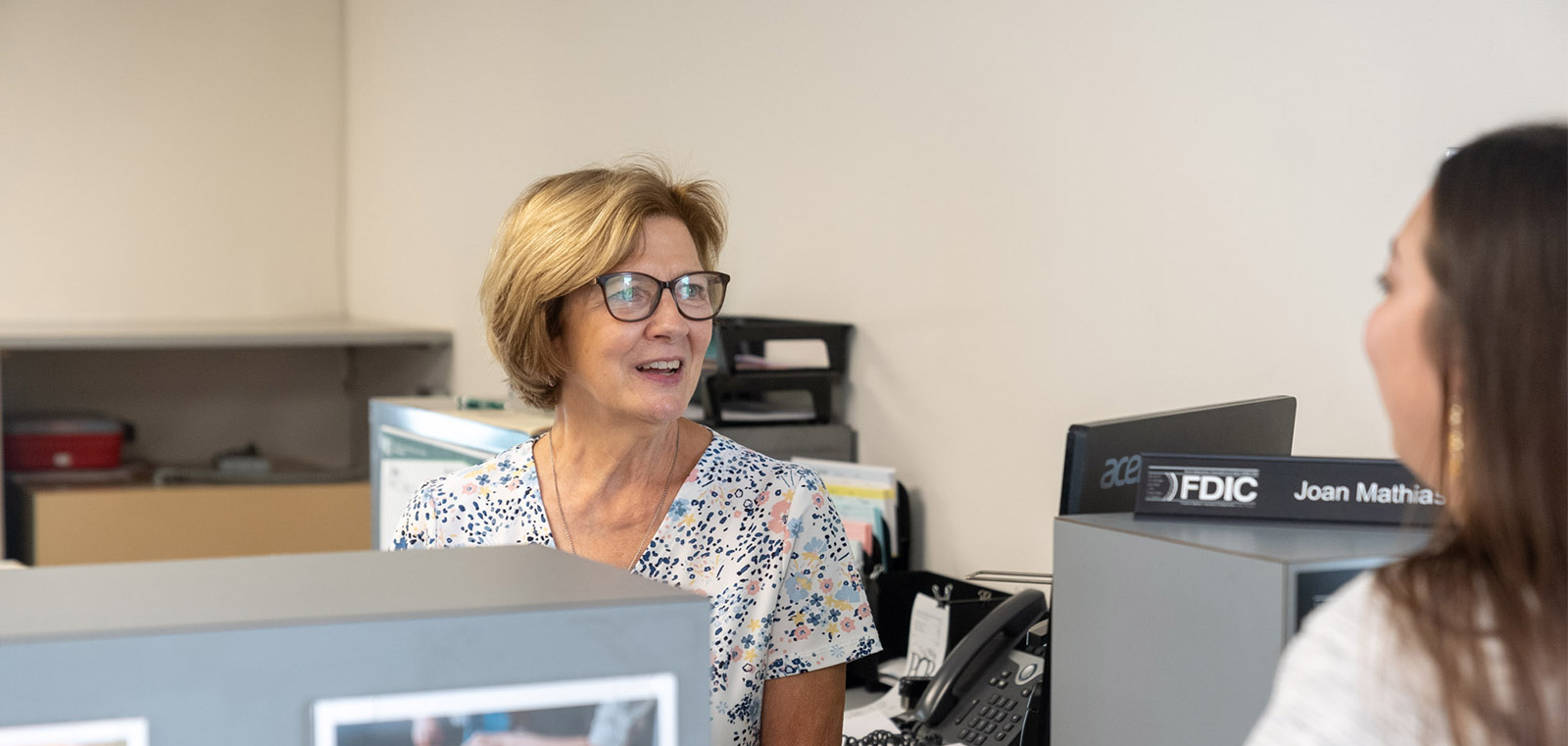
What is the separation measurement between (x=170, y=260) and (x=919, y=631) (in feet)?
12.4

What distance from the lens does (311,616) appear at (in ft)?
2.00

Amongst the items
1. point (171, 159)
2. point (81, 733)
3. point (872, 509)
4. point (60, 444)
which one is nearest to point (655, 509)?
point (872, 509)

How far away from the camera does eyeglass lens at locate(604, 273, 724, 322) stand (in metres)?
1.49

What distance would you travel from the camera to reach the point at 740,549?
1.45 meters

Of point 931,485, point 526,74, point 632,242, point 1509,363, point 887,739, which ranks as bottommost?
Result: point 887,739

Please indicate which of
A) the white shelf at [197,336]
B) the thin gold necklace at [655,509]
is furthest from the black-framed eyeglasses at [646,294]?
the white shelf at [197,336]

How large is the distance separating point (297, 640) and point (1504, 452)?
0.57 m

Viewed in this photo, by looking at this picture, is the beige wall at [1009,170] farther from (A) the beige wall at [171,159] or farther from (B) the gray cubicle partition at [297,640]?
(B) the gray cubicle partition at [297,640]

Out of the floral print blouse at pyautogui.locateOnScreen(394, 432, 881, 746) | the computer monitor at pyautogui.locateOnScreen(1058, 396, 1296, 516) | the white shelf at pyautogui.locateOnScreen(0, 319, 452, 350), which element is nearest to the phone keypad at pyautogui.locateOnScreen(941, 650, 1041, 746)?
the floral print blouse at pyautogui.locateOnScreen(394, 432, 881, 746)

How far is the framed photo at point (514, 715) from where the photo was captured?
0.61m

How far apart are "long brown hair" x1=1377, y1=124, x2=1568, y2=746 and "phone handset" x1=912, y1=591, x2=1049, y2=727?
1090mm

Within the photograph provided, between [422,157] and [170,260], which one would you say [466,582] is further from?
[170,260]

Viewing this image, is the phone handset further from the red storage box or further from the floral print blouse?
the red storage box

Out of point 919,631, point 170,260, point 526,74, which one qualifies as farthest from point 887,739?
point 170,260
